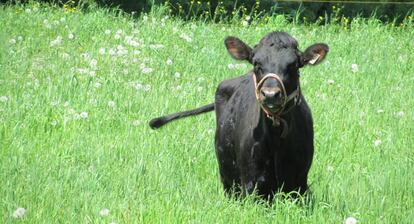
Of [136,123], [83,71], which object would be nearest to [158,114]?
[136,123]

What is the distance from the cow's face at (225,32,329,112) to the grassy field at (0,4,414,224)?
29.4 inches

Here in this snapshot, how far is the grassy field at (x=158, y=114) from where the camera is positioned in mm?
6180

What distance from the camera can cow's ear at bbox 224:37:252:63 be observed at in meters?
6.66

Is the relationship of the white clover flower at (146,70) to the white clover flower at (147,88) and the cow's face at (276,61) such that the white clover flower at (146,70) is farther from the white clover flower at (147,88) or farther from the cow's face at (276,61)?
the cow's face at (276,61)

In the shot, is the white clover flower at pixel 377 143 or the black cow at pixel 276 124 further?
the white clover flower at pixel 377 143

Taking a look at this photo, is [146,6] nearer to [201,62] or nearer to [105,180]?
[201,62]

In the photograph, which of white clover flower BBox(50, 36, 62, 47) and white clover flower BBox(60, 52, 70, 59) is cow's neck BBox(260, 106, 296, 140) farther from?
white clover flower BBox(50, 36, 62, 47)

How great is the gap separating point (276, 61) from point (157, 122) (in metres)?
1.91

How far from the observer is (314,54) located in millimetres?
6590

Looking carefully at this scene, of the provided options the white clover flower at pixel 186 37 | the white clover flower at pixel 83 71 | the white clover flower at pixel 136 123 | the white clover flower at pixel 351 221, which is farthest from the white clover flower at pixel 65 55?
the white clover flower at pixel 351 221

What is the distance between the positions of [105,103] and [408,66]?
4.71 meters

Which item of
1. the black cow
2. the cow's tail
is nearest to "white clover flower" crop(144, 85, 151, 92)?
the cow's tail

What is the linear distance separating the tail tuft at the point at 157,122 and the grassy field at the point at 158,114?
0.16 metres

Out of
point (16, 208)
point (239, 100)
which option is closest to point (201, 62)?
point (239, 100)
